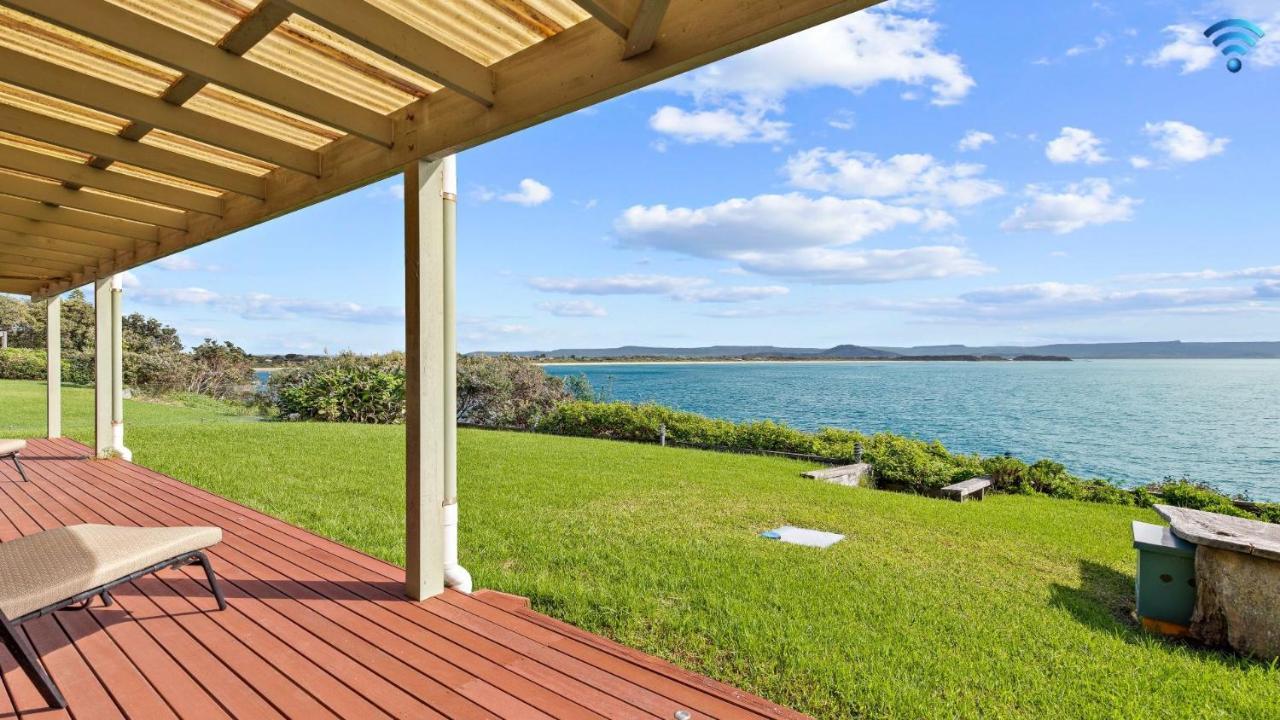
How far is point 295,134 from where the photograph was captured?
3.05 meters

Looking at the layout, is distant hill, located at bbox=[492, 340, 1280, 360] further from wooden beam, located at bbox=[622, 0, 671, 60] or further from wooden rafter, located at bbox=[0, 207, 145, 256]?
wooden beam, located at bbox=[622, 0, 671, 60]

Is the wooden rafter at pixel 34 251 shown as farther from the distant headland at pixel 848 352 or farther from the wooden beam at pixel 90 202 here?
the distant headland at pixel 848 352

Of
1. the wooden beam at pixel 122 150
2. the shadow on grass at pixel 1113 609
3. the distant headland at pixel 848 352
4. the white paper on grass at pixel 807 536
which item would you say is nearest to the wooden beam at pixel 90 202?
the wooden beam at pixel 122 150

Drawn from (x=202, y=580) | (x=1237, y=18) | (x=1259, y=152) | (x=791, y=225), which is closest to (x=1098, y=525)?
(x=1237, y=18)

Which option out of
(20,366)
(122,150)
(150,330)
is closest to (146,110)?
(122,150)

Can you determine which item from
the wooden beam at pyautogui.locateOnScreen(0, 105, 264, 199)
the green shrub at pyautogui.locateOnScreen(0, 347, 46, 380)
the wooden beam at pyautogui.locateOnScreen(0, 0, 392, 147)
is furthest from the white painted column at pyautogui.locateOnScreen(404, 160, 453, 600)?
the green shrub at pyautogui.locateOnScreen(0, 347, 46, 380)

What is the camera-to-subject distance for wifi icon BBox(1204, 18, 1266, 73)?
2844mm

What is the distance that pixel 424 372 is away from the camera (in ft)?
9.30

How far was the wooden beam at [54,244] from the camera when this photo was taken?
4.79 metres

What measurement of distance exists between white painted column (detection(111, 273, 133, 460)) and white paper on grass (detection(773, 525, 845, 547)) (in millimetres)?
6580

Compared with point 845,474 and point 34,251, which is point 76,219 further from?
point 845,474

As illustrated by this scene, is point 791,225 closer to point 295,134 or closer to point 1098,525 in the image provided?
point 1098,525

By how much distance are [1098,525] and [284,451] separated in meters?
10.1

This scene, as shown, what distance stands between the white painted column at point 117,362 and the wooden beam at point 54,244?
472mm
